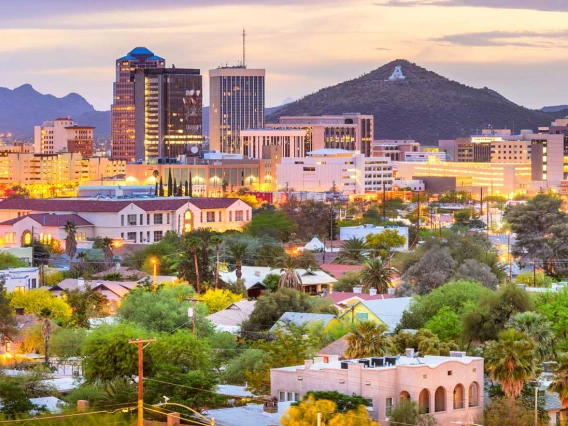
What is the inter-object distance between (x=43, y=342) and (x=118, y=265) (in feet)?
113

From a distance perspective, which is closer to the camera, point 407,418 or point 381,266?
point 407,418

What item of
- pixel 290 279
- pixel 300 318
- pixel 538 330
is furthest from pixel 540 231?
pixel 538 330

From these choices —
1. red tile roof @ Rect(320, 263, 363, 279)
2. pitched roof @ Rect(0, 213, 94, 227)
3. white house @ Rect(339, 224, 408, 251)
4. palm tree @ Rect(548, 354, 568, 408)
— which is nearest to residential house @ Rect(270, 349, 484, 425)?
palm tree @ Rect(548, 354, 568, 408)

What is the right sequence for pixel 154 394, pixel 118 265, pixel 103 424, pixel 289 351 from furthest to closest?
1. pixel 118 265
2. pixel 289 351
3. pixel 154 394
4. pixel 103 424

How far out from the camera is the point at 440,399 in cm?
4744

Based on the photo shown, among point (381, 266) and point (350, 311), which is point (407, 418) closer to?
point (350, 311)

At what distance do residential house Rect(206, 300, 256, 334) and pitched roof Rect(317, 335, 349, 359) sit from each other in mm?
11724

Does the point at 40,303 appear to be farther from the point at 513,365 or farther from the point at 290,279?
the point at 513,365

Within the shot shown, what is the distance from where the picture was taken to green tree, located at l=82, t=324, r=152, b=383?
178ft

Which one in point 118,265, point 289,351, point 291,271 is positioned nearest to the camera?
point 289,351

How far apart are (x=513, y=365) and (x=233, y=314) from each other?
27.2m

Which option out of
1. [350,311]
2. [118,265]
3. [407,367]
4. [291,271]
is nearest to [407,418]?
[407,367]

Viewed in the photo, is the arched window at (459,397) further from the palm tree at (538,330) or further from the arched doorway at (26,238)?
the arched doorway at (26,238)

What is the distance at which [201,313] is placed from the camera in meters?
69.1
